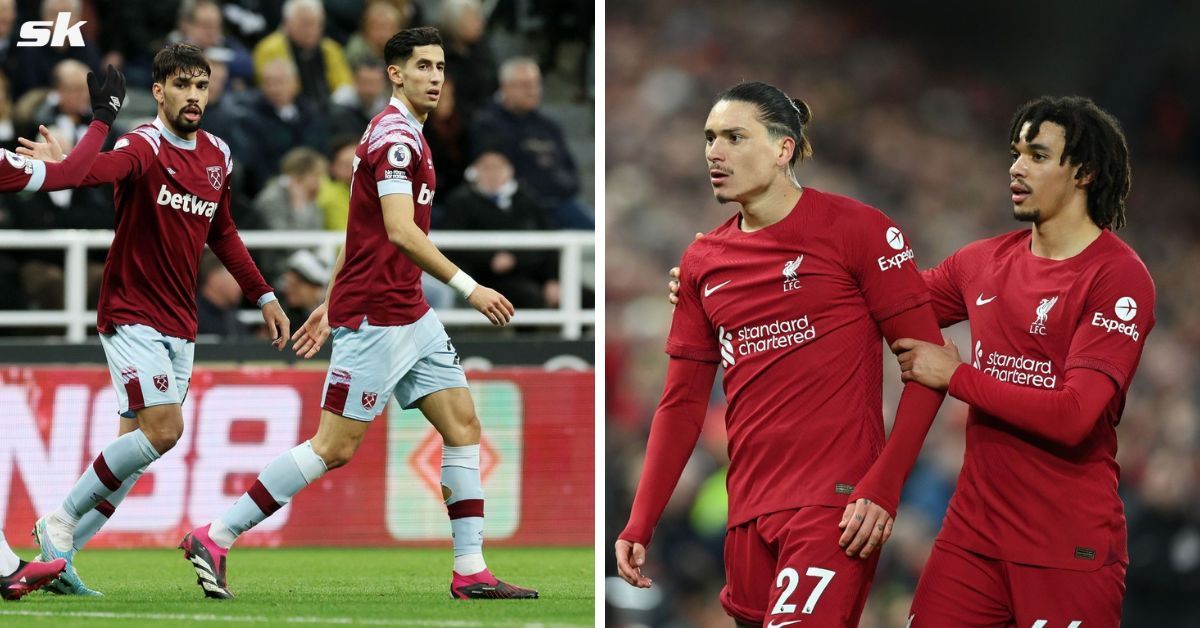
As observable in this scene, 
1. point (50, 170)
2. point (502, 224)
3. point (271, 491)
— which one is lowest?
point (271, 491)

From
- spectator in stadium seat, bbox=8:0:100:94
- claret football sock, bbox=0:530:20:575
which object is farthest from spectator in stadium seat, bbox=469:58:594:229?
claret football sock, bbox=0:530:20:575

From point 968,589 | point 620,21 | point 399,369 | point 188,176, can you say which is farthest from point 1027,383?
point 620,21

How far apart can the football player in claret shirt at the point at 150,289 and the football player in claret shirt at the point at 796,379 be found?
2.80m

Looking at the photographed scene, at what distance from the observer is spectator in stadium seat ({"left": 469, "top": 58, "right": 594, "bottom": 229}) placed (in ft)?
34.5

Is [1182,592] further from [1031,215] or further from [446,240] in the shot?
[1031,215]

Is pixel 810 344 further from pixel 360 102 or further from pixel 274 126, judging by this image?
pixel 360 102

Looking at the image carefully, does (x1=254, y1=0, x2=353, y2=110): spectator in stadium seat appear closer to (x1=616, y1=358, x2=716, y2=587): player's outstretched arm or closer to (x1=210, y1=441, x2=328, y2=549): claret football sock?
(x1=210, y1=441, x2=328, y2=549): claret football sock

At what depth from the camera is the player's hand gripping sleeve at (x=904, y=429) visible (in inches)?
142

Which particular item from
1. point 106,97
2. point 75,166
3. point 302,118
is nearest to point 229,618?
point 75,166

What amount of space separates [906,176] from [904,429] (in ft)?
24.3

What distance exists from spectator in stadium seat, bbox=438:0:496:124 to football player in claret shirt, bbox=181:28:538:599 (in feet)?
16.3

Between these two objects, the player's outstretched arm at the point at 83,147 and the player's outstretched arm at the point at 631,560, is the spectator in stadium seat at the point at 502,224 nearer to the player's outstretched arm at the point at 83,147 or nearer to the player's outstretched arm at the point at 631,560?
the player's outstretched arm at the point at 83,147

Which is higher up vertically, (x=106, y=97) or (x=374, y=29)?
(x=374, y=29)

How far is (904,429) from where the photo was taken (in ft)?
12.0
